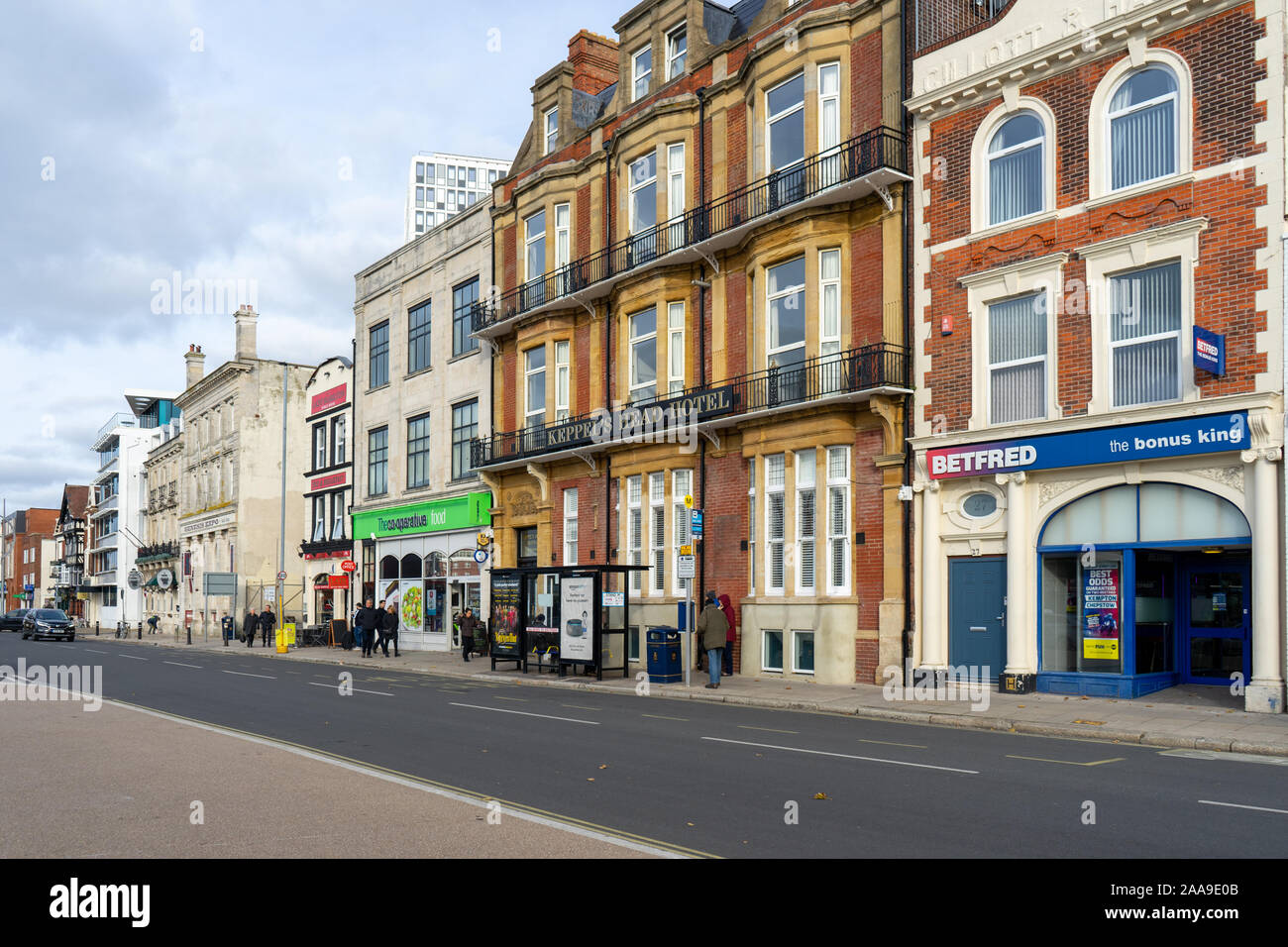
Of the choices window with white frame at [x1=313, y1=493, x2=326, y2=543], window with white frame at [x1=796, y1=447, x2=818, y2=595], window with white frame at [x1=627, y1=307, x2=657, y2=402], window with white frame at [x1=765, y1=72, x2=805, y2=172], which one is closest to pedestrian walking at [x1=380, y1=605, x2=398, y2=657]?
window with white frame at [x1=627, y1=307, x2=657, y2=402]

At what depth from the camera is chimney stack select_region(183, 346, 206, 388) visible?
254ft

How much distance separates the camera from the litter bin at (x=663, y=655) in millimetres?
23344

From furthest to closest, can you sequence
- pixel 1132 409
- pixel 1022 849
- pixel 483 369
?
pixel 483 369 < pixel 1132 409 < pixel 1022 849

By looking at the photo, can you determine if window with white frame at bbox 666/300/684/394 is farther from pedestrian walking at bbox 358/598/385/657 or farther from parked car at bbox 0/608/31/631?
parked car at bbox 0/608/31/631

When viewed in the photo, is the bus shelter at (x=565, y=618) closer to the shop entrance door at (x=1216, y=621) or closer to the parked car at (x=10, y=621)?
→ the shop entrance door at (x=1216, y=621)

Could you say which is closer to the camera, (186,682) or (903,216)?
(903,216)

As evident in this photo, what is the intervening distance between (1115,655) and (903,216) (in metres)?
9.17

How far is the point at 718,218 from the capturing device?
25938 millimetres

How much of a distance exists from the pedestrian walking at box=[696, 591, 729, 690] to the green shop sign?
14218mm

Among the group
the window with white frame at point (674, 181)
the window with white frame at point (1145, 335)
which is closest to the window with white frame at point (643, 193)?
the window with white frame at point (674, 181)
